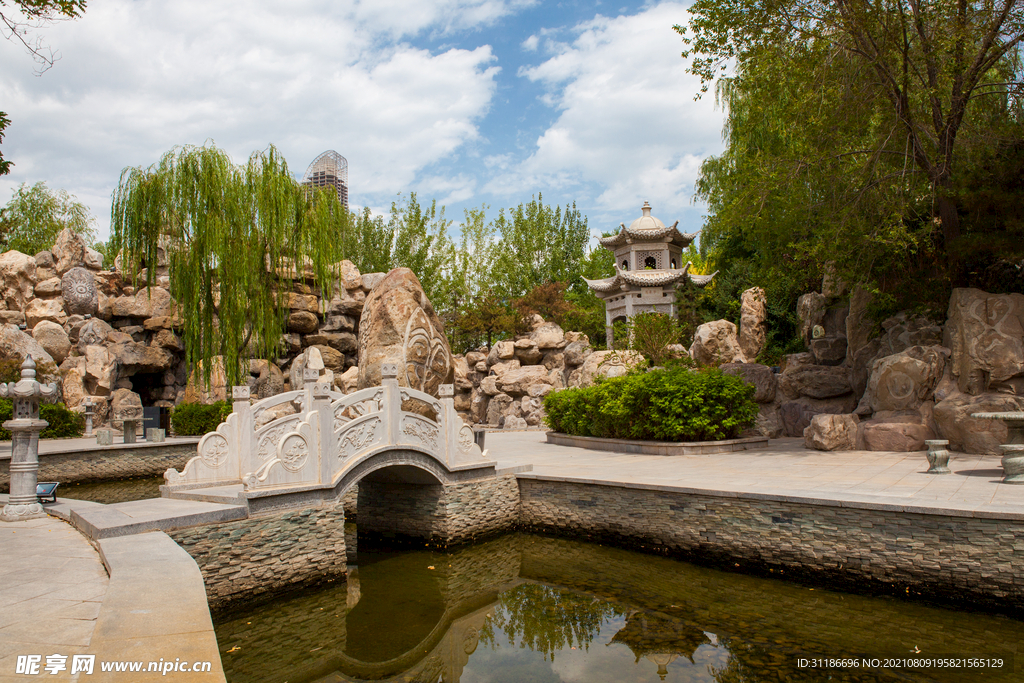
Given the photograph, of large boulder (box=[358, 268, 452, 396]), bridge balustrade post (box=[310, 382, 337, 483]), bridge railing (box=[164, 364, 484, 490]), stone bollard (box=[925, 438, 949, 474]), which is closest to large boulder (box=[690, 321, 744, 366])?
large boulder (box=[358, 268, 452, 396])

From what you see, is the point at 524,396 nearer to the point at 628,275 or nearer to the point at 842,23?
the point at 628,275

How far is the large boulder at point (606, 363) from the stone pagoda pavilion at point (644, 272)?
230 inches

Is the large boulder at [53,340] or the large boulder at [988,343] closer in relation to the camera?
the large boulder at [988,343]

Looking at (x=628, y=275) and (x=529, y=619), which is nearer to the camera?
(x=529, y=619)

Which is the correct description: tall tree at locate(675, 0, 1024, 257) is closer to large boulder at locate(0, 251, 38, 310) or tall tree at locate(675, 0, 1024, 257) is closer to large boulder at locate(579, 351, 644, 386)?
large boulder at locate(579, 351, 644, 386)

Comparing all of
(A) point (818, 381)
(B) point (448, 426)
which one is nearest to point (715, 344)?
(A) point (818, 381)

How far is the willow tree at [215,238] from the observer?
641 inches

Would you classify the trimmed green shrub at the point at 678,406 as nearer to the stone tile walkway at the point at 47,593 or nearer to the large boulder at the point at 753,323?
the stone tile walkway at the point at 47,593

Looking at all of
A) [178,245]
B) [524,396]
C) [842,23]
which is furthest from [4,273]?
[842,23]

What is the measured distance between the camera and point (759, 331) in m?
19.8

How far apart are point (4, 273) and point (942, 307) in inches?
959

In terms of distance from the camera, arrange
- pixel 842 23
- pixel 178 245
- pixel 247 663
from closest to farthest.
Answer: pixel 247 663 < pixel 842 23 < pixel 178 245

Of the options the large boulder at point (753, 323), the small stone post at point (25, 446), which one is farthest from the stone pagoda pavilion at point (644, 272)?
the small stone post at point (25, 446)

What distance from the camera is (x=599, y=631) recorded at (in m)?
5.28
